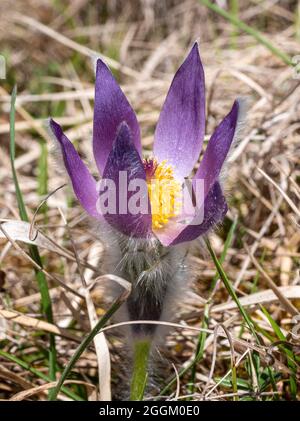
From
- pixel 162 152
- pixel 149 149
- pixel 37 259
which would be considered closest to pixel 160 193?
pixel 162 152

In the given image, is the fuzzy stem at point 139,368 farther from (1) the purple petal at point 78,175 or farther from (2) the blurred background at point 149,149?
(1) the purple petal at point 78,175

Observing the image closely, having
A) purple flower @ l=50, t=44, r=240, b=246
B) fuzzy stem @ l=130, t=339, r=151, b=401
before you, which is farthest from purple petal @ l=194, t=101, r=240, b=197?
fuzzy stem @ l=130, t=339, r=151, b=401

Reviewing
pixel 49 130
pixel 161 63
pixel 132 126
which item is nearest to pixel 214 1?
pixel 161 63

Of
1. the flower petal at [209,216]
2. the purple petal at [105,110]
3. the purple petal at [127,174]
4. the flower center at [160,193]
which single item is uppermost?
the purple petal at [105,110]

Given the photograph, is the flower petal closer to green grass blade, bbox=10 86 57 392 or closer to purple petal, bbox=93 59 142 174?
purple petal, bbox=93 59 142 174

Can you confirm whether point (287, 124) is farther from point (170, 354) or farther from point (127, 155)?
point (127, 155)

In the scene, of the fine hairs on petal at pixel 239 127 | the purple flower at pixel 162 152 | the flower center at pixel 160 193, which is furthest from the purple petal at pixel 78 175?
the fine hairs on petal at pixel 239 127
